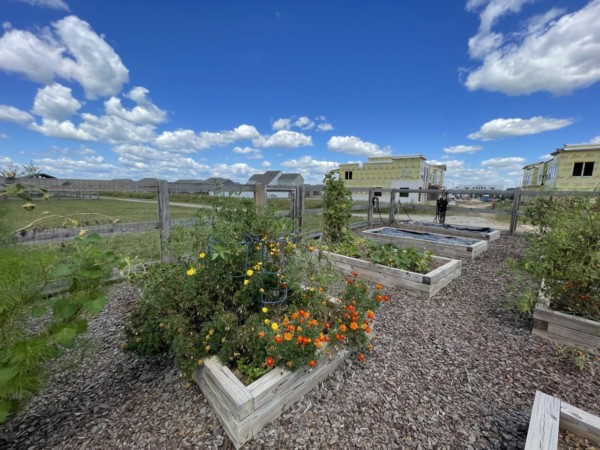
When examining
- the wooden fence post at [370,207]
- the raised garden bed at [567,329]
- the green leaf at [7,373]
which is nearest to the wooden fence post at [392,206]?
the wooden fence post at [370,207]

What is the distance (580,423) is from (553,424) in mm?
190

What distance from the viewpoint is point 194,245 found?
2.28m

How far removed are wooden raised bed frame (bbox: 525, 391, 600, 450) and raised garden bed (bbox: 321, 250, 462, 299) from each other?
1.87m

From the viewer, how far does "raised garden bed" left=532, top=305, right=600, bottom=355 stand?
2.17m

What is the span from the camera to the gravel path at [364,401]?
143cm

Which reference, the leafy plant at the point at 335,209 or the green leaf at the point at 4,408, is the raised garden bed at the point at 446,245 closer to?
the leafy plant at the point at 335,209

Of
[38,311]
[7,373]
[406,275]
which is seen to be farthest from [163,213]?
[406,275]

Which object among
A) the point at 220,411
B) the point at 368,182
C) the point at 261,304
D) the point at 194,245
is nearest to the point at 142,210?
the point at 194,245

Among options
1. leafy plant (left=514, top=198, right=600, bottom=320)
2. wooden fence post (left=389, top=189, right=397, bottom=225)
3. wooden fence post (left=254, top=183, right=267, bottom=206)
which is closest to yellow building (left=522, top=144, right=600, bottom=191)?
wooden fence post (left=389, top=189, right=397, bottom=225)

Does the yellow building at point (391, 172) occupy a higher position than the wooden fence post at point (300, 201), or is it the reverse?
the yellow building at point (391, 172)

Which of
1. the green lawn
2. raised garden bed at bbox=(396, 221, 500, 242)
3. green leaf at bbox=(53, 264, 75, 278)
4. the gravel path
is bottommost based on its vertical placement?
the gravel path

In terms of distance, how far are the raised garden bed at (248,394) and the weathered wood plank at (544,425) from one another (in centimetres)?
115

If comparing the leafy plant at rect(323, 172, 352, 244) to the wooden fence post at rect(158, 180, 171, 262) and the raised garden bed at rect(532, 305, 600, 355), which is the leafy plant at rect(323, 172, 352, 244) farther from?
the raised garden bed at rect(532, 305, 600, 355)

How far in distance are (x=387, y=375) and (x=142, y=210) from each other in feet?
12.5
